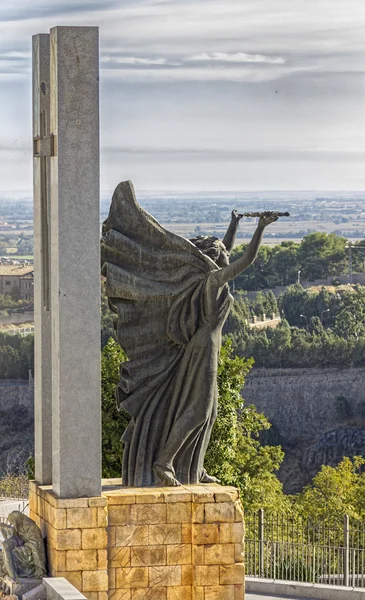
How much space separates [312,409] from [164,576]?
71.8 m

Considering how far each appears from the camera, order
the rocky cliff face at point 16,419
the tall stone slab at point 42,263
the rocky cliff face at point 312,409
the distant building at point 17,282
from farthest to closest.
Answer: the rocky cliff face at point 312,409, the distant building at point 17,282, the rocky cliff face at point 16,419, the tall stone slab at point 42,263

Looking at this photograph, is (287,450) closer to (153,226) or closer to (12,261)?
(12,261)

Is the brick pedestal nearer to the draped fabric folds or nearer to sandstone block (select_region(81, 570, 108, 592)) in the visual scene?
sandstone block (select_region(81, 570, 108, 592))

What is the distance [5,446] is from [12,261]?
1915cm

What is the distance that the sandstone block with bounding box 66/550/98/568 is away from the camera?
1045 cm

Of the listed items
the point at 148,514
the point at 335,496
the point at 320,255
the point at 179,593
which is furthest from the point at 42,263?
the point at 320,255

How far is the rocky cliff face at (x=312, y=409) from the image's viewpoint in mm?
75938

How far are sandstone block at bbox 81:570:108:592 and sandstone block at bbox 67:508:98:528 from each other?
35 centimetres

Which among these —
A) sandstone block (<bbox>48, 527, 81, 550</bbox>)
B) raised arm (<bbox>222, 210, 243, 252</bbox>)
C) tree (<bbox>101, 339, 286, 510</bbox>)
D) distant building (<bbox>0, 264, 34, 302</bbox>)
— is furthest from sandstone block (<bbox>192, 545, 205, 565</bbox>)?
distant building (<bbox>0, 264, 34, 302</bbox>)

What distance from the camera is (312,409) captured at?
82125 mm

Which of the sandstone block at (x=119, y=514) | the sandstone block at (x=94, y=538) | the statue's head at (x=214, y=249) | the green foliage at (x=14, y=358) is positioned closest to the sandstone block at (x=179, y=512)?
the sandstone block at (x=119, y=514)

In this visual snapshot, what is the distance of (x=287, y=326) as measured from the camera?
8619 cm

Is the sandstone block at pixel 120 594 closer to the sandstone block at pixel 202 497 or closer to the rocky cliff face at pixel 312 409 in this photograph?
the sandstone block at pixel 202 497

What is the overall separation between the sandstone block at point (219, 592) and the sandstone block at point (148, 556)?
1.34 feet
